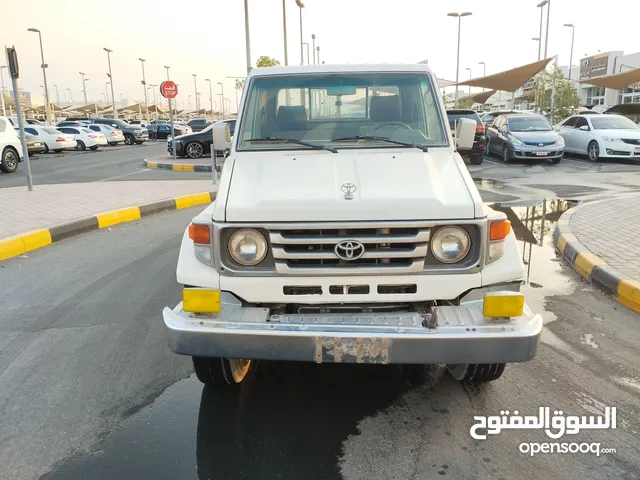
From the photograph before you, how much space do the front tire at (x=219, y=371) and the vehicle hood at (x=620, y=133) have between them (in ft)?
57.9

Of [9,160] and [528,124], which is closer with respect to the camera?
[9,160]

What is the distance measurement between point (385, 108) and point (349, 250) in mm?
1739

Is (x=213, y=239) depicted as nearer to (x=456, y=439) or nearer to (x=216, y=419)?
(x=216, y=419)

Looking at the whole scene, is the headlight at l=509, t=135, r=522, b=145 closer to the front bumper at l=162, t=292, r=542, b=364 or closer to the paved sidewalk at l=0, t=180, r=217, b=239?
the paved sidewalk at l=0, t=180, r=217, b=239

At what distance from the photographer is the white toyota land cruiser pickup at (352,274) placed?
2.81 metres

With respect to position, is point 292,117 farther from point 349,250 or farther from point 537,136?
point 537,136

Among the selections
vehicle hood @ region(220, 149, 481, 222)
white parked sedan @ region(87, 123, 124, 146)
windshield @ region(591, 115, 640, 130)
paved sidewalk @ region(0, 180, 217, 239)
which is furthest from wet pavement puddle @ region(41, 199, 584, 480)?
white parked sedan @ region(87, 123, 124, 146)

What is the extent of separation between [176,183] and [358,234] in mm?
11944

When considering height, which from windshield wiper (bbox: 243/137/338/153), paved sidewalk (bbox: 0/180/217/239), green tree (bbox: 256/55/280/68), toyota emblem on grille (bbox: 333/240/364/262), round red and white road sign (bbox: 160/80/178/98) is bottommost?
paved sidewalk (bbox: 0/180/217/239)

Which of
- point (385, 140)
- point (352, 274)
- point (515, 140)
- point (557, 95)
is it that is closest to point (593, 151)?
point (515, 140)

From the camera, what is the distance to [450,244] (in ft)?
10.2

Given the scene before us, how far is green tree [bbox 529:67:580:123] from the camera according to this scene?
39031mm

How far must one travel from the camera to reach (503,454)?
2939 millimetres

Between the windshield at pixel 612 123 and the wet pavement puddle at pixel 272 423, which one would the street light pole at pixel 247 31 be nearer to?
the windshield at pixel 612 123
